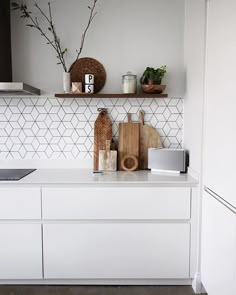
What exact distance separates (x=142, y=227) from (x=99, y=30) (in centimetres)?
169

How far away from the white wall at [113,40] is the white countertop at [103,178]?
0.75 meters

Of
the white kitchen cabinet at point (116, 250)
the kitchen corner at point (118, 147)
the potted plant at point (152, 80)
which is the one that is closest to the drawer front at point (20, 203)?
the kitchen corner at point (118, 147)

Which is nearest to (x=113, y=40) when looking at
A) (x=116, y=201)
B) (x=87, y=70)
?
(x=87, y=70)

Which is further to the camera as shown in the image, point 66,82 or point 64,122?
point 64,122

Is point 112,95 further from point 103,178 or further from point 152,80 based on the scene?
point 103,178

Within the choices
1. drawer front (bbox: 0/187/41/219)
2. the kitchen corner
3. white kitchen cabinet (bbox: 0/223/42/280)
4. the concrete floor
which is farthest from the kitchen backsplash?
the concrete floor

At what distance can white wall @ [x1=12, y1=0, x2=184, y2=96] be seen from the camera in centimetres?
245

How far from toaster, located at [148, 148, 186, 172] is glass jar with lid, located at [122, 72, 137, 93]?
0.53 m

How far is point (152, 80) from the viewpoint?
2.32 meters

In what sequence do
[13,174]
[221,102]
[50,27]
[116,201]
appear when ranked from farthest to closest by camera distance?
[50,27] < [13,174] < [116,201] < [221,102]

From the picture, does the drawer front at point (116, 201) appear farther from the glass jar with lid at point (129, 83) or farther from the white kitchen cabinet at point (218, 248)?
the glass jar with lid at point (129, 83)

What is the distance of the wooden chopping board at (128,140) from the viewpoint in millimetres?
2475

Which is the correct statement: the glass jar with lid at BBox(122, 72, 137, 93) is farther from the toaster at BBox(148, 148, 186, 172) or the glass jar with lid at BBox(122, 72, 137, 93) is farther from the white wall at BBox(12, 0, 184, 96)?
the toaster at BBox(148, 148, 186, 172)

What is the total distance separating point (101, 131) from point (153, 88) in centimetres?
60
